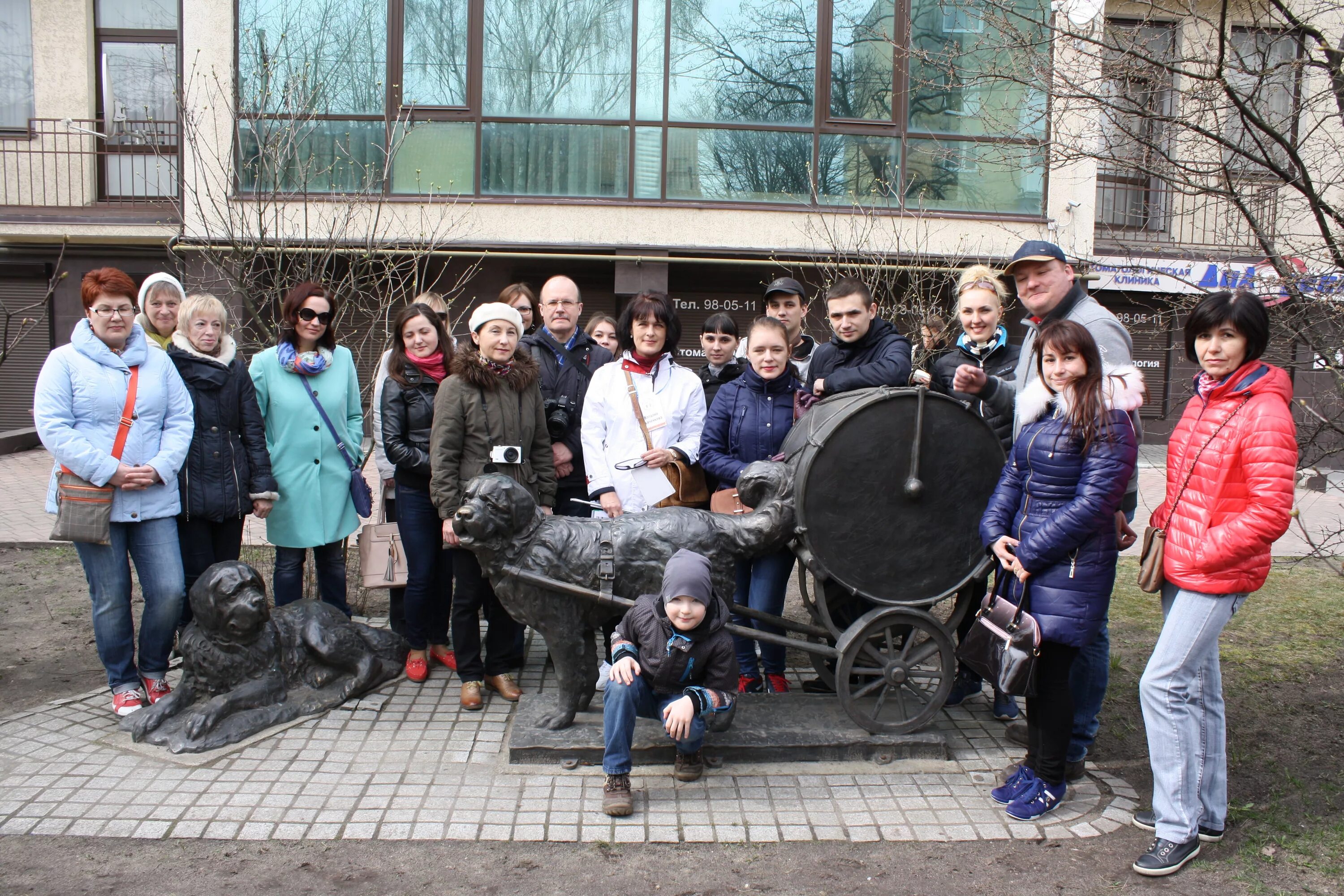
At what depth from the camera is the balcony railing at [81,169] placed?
49.2 feet

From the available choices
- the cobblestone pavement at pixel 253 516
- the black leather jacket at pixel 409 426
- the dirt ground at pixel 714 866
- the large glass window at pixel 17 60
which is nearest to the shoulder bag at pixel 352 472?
the black leather jacket at pixel 409 426

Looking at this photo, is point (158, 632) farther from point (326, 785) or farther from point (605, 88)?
point (605, 88)

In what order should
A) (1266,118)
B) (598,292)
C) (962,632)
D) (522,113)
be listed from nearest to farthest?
1. (1266,118)
2. (962,632)
3. (522,113)
4. (598,292)

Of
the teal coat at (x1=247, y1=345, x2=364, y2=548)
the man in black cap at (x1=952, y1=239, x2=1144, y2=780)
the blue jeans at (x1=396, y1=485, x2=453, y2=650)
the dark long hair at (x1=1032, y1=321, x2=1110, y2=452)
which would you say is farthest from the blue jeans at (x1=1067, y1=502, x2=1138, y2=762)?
the teal coat at (x1=247, y1=345, x2=364, y2=548)

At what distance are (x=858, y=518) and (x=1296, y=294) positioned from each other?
200cm

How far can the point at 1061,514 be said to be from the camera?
3516 mm

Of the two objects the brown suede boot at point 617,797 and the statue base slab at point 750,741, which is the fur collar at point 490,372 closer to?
the statue base slab at point 750,741

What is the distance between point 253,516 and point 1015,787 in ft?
26.4

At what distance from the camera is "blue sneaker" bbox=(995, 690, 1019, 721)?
472cm

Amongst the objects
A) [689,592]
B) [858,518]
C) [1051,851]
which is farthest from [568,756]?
[1051,851]

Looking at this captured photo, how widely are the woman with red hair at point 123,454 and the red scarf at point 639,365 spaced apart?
208cm

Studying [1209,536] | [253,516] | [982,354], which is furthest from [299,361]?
[253,516]

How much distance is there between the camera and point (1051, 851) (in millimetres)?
3531

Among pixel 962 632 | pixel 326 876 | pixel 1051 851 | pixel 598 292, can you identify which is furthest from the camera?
pixel 598 292
